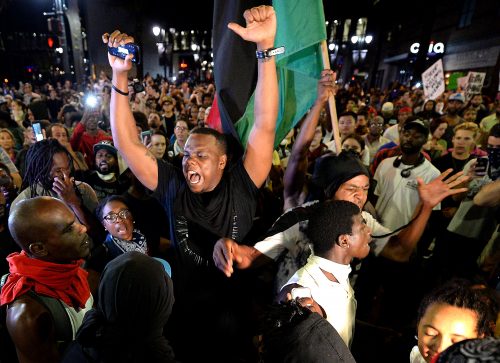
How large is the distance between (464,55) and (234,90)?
70.3 feet

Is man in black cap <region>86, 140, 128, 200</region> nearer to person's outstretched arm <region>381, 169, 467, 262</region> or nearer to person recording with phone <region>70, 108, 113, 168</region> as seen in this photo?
person recording with phone <region>70, 108, 113, 168</region>

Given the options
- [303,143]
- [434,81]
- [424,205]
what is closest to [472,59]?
[434,81]

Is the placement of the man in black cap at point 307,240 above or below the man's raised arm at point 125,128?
below

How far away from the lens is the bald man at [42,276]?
145cm

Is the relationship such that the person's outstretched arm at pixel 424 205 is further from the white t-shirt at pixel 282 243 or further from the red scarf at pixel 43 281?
the red scarf at pixel 43 281

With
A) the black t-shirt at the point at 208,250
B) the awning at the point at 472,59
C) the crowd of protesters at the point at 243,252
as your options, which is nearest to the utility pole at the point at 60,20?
the crowd of protesters at the point at 243,252

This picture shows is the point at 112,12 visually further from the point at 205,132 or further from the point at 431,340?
the point at 431,340

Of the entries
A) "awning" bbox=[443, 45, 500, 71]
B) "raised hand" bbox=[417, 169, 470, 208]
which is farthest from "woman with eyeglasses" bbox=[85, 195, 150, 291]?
"awning" bbox=[443, 45, 500, 71]

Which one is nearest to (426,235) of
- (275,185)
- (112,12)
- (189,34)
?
(275,185)

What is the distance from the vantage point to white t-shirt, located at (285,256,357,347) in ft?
5.33

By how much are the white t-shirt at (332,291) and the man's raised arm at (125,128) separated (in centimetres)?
114

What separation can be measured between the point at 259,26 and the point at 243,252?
55.5 inches

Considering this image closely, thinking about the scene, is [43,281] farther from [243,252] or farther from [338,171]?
[338,171]

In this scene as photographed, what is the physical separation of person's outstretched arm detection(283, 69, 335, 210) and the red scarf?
167 centimetres
